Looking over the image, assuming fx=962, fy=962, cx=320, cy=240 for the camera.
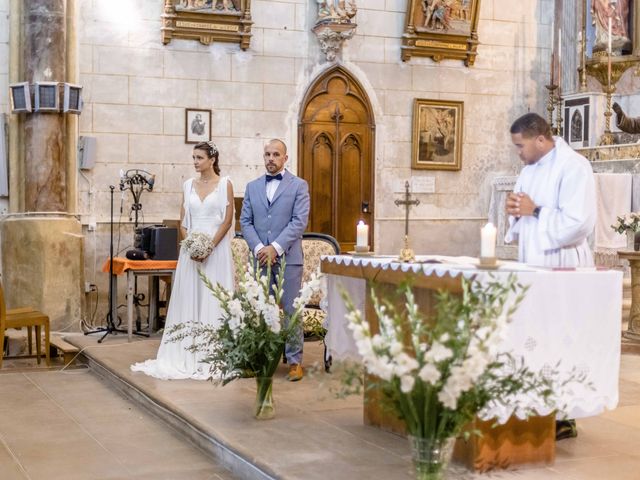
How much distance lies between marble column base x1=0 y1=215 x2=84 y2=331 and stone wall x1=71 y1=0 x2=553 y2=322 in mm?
633

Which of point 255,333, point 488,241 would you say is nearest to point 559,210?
point 488,241

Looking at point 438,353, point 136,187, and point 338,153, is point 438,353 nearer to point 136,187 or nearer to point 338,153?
point 136,187

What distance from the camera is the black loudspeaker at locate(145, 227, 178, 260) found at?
366 inches

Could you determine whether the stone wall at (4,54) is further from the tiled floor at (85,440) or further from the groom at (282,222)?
the groom at (282,222)

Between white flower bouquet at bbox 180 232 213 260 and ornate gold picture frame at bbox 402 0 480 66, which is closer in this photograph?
white flower bouquet at bbox 180 232 213 260

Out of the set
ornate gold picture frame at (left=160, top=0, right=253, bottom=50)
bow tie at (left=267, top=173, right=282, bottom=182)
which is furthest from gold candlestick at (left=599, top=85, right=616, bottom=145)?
bow tie at (left=267, top=173, right=282, bottom=182)

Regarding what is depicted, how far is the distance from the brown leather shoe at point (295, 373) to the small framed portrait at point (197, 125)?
15.2 feet

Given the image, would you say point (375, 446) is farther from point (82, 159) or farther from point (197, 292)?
point (82, 159)

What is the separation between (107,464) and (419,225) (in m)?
7.38

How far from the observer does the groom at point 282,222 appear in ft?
22.3

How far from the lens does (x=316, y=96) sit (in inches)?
454

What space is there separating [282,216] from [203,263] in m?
0.83

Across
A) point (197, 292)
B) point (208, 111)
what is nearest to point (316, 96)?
point (208, 111)

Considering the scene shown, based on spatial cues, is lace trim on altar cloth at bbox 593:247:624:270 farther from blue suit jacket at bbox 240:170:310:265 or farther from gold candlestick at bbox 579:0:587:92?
blue suit jacket at bbox 240:170:310:265
